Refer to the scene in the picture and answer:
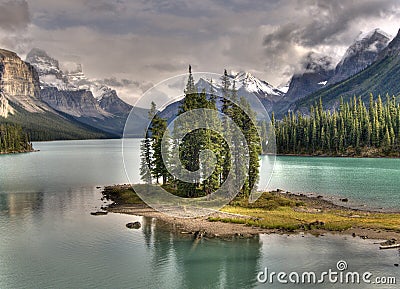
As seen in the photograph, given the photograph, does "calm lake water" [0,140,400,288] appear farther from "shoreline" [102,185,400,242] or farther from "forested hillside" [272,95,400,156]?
"forested hillside" [272,95,400,156]

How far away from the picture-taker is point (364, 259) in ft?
120

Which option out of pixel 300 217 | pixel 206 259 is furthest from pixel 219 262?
pixel 300 217

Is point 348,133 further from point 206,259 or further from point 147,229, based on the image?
point 206,259

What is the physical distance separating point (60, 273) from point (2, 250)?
1095 centimetres

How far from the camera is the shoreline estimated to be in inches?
1799

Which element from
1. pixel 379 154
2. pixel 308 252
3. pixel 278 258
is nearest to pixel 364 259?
pixel 308 252

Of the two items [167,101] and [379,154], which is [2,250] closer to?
[167,101]

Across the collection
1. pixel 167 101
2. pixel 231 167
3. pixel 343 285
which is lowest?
pixel 343 285

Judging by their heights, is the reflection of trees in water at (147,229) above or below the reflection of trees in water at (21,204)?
below

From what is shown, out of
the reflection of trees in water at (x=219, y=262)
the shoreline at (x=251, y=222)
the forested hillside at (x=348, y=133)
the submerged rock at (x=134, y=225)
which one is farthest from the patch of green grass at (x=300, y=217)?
the forested hillside at (x=348, y=133)

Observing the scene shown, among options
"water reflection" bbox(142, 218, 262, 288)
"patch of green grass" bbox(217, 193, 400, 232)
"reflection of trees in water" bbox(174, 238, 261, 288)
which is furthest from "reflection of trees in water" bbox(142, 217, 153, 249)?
"patch of green grass" bbox(217, 193, 400, 232)

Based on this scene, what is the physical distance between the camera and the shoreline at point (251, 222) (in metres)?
45.7

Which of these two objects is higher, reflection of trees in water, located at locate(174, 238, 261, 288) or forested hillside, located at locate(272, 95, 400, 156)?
forested hillside, located at locate(272, 95, 400, 156)

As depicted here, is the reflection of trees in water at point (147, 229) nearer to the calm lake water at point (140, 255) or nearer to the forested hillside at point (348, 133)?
the calm lake water at point (140, 255)
